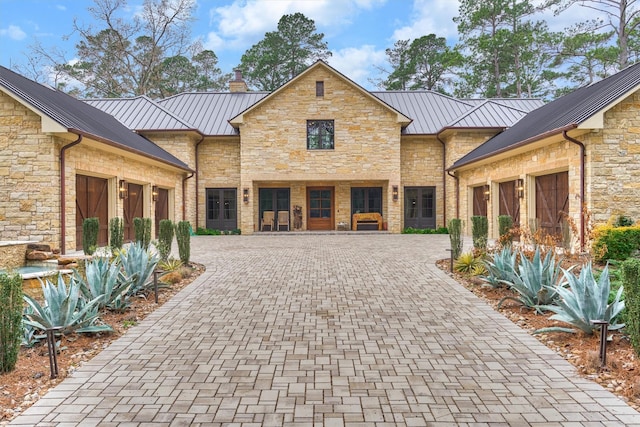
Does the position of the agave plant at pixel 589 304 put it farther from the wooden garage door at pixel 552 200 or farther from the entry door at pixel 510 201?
the entry door at pixel 510 201

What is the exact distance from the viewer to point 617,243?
8938mm

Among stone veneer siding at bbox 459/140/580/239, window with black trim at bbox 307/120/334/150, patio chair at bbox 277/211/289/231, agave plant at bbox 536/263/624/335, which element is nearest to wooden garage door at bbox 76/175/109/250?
patio chair at bbox 277/211/289/231

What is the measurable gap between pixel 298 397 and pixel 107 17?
30.4 metres

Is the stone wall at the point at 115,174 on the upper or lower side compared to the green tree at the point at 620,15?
lower

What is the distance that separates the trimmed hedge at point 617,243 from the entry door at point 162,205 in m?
15.0

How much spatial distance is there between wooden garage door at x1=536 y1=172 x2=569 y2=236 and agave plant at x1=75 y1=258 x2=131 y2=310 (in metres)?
10.2

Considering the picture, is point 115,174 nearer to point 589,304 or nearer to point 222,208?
point 222,208

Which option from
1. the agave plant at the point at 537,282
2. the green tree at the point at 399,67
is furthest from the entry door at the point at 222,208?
the green tree at the point at 399,67

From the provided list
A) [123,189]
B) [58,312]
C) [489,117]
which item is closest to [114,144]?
[123,189]

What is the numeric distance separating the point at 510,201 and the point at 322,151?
27.9 feet

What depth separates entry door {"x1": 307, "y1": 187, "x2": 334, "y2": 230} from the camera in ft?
71.6

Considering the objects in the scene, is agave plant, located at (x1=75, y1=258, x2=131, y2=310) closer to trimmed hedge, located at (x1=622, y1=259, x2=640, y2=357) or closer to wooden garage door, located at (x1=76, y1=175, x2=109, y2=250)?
trimmed hedge, located at (x1=622, y1=259, x2=640, y2=357)

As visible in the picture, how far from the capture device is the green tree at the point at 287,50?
115ft

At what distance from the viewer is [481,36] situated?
103ft
